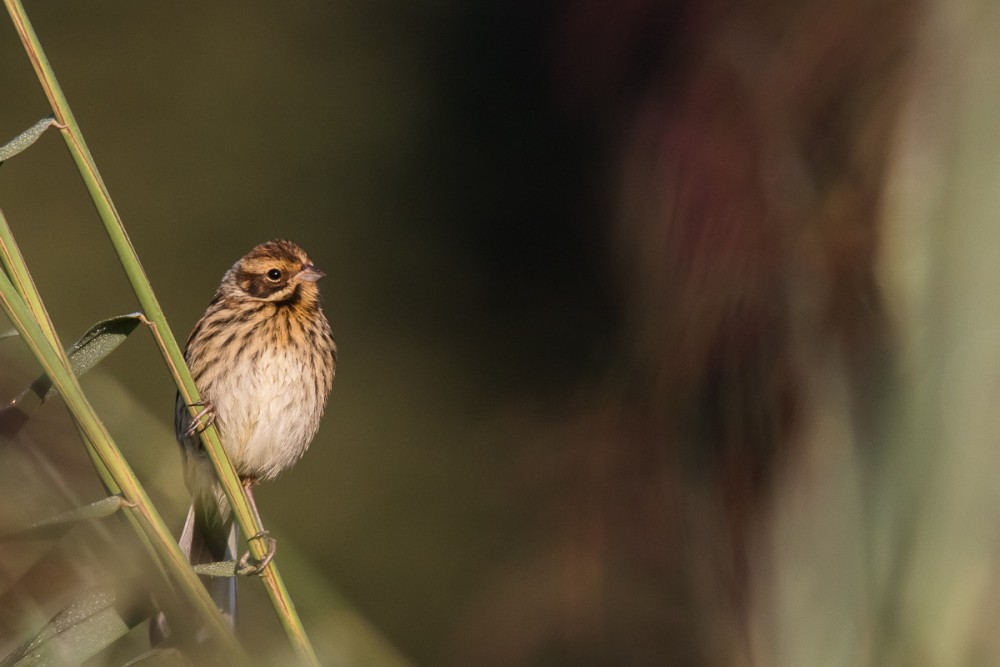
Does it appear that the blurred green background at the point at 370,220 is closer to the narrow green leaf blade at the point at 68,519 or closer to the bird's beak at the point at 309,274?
the bird's beak at the point at 309,274

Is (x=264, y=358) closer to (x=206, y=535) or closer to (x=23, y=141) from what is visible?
(x=206, y=535)

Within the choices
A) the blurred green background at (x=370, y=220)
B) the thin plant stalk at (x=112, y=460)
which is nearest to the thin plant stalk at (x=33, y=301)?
the thin plant stalk at (x=112, y=460)

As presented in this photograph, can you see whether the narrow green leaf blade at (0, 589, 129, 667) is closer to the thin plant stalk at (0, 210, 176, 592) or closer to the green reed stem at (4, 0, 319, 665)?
the thin plant stalk at (0, 210, 176, 592)

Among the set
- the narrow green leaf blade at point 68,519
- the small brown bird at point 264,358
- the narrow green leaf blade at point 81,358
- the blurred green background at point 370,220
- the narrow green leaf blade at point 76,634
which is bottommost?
the blurred green background at point 370,220

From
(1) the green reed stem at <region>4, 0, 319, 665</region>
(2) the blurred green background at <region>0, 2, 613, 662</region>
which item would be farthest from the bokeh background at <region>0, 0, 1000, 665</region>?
(2) the blurred green background at <region>0, 2, 613, 662</region>

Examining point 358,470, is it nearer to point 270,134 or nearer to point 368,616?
point 368,616

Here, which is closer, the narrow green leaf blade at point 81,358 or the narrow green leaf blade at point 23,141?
the narrow green leaf blade at point 23,141
